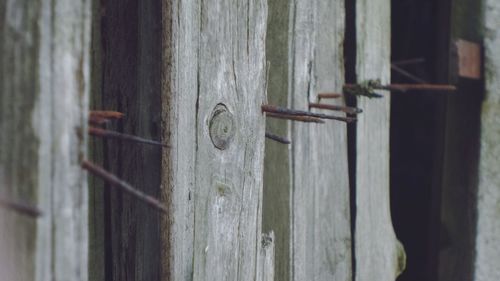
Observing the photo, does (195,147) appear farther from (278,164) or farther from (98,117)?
(278,164)

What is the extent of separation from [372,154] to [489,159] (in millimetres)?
464

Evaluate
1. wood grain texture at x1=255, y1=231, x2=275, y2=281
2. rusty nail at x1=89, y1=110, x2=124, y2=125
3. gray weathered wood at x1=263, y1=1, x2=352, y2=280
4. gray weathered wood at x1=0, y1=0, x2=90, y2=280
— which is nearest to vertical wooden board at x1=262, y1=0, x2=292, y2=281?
gray weathered wood at x1=263, y1=1, x2=352, y2=280

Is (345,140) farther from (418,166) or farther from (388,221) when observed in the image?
(418,166)

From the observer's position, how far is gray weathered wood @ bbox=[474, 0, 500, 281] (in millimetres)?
2266

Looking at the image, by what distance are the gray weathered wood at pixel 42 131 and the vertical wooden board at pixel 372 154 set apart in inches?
50.0

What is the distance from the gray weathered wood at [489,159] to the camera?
89.2 inches

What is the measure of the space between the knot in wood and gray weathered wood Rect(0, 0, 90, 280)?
0.52 meters

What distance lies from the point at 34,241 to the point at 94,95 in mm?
699

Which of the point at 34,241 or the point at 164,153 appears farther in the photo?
the point at 164,153

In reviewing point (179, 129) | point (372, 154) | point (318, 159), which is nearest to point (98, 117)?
point (179, 129)

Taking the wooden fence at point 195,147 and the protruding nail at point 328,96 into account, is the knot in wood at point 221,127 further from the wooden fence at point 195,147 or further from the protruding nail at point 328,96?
the protruding nail at point 328,96

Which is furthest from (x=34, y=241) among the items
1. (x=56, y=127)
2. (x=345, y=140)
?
(x=345, y=140)

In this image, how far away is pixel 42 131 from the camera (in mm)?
752

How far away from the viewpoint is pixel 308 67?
1731 millimetres
